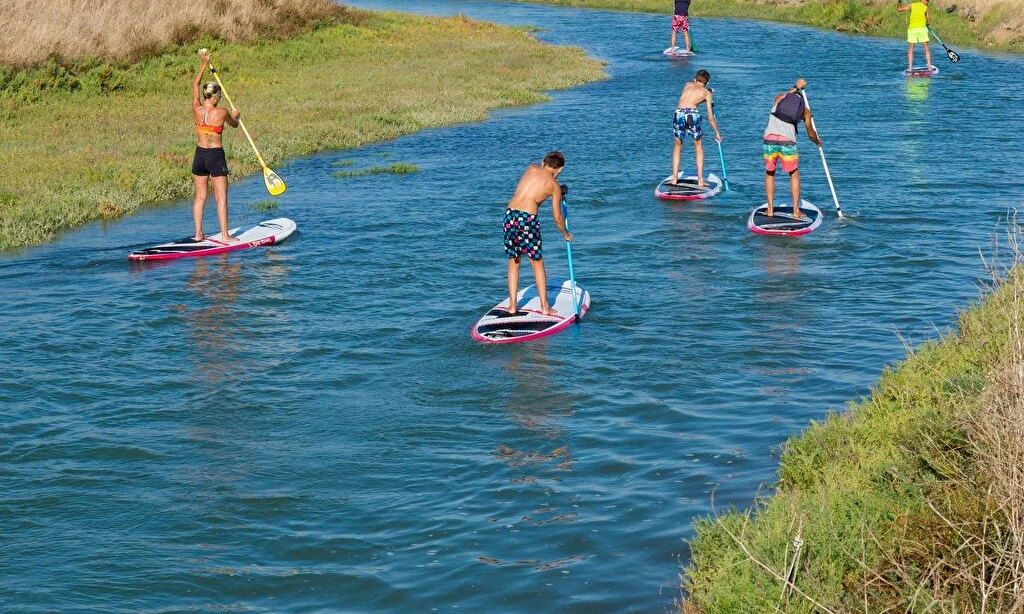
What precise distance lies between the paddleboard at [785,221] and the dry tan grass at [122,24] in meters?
21.4

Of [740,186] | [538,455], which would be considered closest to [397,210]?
[740,186]


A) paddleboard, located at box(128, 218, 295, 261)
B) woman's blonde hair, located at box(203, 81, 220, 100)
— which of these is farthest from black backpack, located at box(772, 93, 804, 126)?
woman's blonde hair, located at box(203, 81, 220, 100)

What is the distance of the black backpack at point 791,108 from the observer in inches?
779

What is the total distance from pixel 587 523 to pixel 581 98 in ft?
94.4

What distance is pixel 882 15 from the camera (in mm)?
53656

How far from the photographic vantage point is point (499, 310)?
16219 mm

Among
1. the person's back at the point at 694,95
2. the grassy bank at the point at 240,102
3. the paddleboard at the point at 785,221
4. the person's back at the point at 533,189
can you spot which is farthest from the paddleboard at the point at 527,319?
the grassy bank at the point at 240,102

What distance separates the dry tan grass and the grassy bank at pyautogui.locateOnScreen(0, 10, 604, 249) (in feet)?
1.53

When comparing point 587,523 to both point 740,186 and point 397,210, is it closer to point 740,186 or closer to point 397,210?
point 397,210

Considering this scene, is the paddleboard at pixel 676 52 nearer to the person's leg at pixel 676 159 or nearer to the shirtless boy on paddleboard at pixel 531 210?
the person's leg at pixel 676 159

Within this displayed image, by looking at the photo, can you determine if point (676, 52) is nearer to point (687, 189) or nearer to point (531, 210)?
point (687, 189)

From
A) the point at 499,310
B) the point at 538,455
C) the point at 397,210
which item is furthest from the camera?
the point at 397,210

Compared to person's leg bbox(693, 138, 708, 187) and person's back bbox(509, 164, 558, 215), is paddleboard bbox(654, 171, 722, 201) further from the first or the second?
person's back bbox(509, 164, 558, 215)

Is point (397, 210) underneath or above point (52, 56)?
underneath
